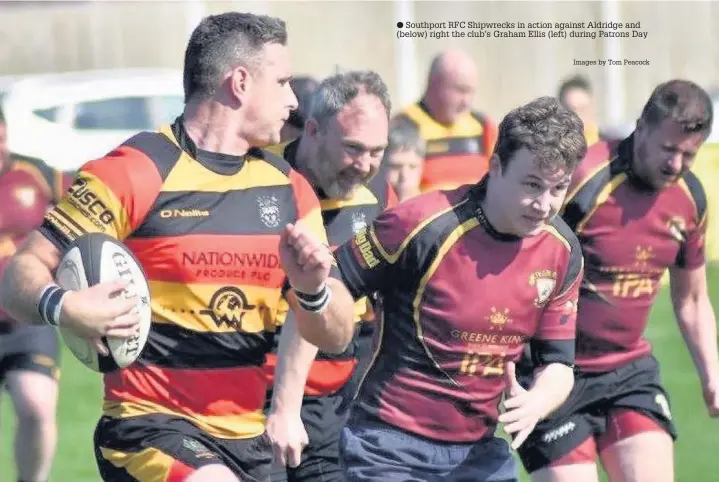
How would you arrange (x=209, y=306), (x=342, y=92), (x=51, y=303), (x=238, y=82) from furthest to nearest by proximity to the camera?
1. (x=342, y=92)
2. (x=238, y=82)
3. (x=209, y=306)
4. (x=51, y=303)

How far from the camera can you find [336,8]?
24203 millimetres

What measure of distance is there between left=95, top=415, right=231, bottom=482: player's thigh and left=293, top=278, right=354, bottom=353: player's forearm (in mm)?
469

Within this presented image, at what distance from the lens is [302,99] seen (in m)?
8.85

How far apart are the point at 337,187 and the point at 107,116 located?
13.3 metres

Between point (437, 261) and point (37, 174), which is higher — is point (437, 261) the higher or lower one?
the higher one

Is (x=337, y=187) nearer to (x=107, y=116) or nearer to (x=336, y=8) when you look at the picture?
(x=107, y=116)

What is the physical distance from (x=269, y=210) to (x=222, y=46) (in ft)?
1.82

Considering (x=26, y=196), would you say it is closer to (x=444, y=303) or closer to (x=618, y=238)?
(x=618, y=238)

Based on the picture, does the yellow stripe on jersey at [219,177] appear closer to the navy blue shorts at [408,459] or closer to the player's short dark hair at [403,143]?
the navy blue shorts at [408,459]

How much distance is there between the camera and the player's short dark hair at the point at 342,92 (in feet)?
20.2

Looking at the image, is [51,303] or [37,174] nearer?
[51,303]

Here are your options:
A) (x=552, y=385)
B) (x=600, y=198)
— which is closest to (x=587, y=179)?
(x=600, y=198)

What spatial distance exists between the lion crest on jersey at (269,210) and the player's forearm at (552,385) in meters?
1.02

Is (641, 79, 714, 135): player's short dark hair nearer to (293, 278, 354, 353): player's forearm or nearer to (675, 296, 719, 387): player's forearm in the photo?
(675, 296, 719, 387): player's forearm
